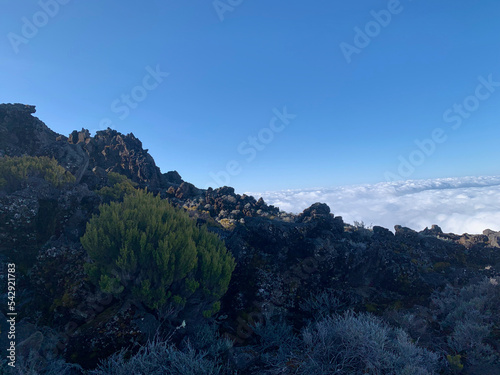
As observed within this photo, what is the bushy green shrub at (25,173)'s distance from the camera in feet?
32.1

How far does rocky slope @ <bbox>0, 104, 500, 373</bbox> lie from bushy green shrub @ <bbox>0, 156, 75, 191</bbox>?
582 millimetres

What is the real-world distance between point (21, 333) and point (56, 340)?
821 mm

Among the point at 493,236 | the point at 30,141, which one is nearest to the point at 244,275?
the point at 493,236

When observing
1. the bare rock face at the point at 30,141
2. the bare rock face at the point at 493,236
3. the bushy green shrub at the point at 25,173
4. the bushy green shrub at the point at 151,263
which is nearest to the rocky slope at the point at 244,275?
the bare rock face at the point at 493,236

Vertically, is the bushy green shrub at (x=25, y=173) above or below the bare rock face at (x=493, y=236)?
below

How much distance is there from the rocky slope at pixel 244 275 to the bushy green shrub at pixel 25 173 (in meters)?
0.58

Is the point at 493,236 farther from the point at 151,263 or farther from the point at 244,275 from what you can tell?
the point at 151,263

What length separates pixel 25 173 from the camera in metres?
10.2

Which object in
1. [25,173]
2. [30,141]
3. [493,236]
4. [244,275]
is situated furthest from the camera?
[30,141]

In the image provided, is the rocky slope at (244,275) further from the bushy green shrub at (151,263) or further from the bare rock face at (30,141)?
the bare rock face at (30,141)

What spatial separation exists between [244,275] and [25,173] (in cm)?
1008

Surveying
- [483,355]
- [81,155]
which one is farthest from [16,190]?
[483,355]

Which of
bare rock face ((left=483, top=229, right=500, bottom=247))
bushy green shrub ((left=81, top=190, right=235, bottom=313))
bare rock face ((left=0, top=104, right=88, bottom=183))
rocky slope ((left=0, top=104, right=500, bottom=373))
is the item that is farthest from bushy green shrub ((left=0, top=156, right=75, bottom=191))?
bare rock face ((left=483, top=229, right=500, bottom=247))

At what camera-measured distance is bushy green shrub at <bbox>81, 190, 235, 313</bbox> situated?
6496 mm
